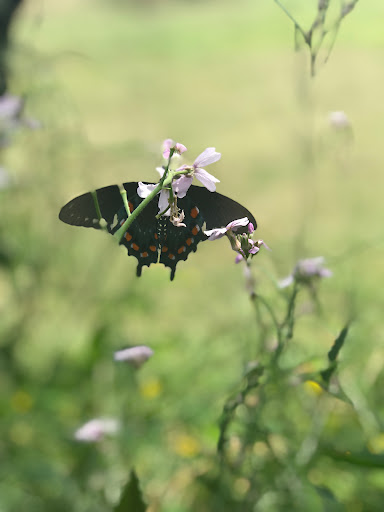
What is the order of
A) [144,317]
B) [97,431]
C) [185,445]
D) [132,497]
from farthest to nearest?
[144,317], [185,445], [97,431], [132,497]

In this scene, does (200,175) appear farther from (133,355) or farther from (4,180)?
(4,180)

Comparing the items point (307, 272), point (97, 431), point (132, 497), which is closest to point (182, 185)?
point (307, 272)

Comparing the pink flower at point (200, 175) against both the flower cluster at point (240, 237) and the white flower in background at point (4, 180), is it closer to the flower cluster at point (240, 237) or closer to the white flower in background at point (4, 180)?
the flower cluster at point (240, 237)

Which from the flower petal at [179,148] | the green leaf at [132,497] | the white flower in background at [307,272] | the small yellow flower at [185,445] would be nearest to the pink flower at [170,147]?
the flower petal at [179,148]

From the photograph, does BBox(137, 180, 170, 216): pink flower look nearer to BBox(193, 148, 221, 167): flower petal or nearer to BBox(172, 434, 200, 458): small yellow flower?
BBox(193, 148, 221, 167): flower petal

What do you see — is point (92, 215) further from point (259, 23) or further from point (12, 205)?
point (259, 23)

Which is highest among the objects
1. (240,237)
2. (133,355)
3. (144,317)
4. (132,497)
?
(240,237)

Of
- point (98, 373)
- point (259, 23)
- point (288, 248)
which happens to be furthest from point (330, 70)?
point (98, 373)
